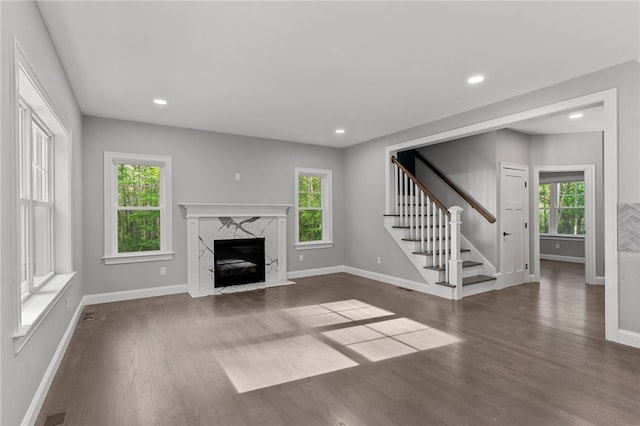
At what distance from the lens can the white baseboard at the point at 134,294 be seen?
467 centimetres

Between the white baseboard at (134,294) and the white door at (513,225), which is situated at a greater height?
the white door at (513,225)

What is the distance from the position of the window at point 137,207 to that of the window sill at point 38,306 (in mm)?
1684

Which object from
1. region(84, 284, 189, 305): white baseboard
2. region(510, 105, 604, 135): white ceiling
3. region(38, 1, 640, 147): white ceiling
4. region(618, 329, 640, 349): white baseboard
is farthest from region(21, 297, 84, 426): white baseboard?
region(510, 105, 604, 135): white ceiling

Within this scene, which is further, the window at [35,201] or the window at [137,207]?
the window at [137,207]

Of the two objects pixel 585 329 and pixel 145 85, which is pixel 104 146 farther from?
pixel 585 329

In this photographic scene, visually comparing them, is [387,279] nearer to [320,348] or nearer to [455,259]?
[455,259]

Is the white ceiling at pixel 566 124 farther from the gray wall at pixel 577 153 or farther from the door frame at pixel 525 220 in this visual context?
the door frame at pixel 525 220

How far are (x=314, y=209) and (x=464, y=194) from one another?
9.39 ft

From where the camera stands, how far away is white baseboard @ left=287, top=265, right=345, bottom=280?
21.2ft

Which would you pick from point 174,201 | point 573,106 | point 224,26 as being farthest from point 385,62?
point 174,201

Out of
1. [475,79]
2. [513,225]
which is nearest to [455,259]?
[513,225]

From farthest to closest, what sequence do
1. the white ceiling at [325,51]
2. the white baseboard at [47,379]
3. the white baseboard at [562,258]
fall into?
the white baseboard at [562,258] → the white ceiling at [325,51] → the white baseboard at [47,379]

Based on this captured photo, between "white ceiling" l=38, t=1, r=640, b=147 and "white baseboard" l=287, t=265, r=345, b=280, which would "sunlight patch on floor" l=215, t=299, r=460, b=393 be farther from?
"white ceiling" l=38, t=1, r=640, b=147

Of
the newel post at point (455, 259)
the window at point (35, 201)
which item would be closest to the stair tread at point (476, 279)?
the newel post at point (455, 259)
